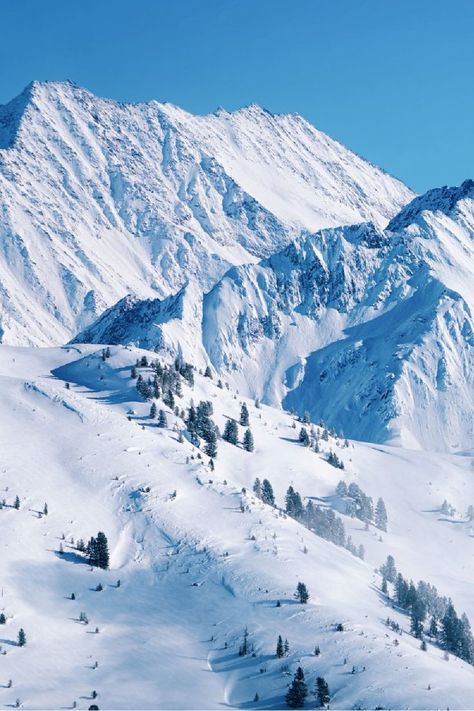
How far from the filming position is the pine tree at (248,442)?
17462cm

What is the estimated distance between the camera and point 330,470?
182m

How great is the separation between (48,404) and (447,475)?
87653 mm

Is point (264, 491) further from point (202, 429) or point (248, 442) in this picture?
point (248, 442)

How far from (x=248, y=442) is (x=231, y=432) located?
3412mm

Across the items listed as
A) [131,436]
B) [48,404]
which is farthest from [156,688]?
[48,404]

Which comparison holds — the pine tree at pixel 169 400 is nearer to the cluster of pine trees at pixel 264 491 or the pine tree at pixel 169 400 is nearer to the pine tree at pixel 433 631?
the cluster of pine trees at pixel 264 491

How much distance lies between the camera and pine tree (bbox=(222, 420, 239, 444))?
6886 inches

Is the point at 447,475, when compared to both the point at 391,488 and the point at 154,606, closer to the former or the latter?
the point at 391,488

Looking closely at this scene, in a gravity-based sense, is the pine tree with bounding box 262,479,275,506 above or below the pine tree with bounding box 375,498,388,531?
below

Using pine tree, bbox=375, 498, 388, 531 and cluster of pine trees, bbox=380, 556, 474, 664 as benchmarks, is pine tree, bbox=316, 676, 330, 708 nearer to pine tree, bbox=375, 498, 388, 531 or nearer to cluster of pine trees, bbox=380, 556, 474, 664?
cluster of pine trees, bbox=380, 556, 474, 664

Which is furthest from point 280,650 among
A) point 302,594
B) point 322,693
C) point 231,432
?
point 231,432

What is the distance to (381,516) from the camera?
549 feet

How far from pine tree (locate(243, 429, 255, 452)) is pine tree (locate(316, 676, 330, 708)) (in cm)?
9882

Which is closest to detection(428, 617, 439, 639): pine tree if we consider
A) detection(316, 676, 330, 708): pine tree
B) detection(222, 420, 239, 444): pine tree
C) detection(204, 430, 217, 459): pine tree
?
detection(316, 676, 330, 708): pine tree
